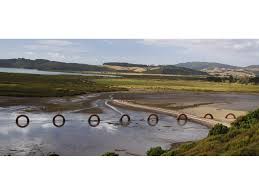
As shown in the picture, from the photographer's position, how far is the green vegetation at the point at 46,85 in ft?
51.2

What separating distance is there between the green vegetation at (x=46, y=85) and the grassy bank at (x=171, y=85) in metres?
0.36

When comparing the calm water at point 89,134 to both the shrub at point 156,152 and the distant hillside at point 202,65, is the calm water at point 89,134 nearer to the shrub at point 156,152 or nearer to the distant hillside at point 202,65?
the shrub at point 156,152

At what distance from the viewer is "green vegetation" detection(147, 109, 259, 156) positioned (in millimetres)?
14534

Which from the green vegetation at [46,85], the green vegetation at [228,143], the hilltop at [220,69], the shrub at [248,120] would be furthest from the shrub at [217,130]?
the green vegetation at [46,85]

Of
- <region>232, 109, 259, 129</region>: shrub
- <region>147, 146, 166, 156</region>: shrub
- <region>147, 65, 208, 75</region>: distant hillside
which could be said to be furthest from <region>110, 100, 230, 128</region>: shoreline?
<region>147, 65, 208, 75</region>: distant hillside

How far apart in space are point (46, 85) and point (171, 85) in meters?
4.30

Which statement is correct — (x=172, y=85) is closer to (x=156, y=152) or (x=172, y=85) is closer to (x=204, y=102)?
(x=204, y=102)

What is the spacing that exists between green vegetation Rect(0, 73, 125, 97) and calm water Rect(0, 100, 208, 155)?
78 cm
